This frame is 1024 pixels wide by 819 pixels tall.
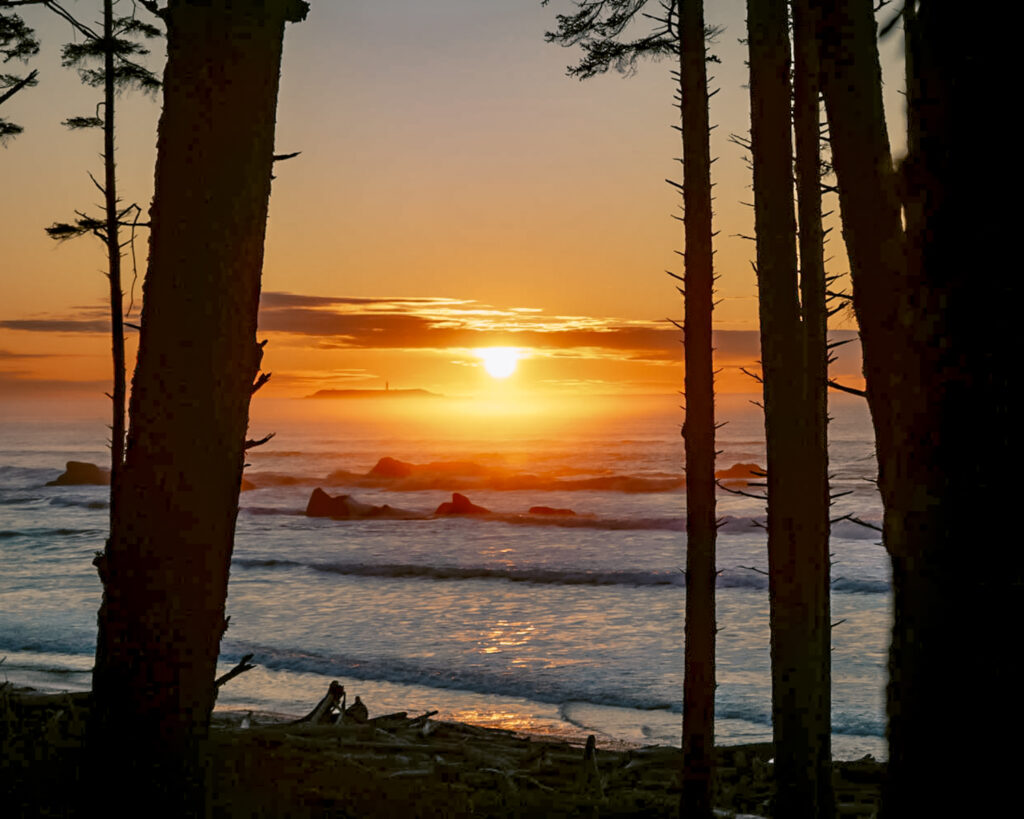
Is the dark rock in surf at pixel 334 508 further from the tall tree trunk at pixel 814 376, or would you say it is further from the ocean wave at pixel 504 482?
the tall tree trunk at pixel 814 376

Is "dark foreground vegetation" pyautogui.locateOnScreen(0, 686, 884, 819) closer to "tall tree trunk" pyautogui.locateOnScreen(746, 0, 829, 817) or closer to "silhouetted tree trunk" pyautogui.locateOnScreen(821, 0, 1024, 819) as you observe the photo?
"tall tree trunk" pyautogui.locateOnScreen(746, 0, 829, 817)

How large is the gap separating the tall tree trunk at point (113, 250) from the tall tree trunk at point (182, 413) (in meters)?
5.82

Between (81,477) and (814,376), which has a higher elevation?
(814,376)

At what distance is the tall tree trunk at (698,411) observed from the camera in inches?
219

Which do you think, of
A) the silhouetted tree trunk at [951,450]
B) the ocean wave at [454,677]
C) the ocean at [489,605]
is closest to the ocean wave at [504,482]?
the ocean at [489,605]

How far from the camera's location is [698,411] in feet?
18.3

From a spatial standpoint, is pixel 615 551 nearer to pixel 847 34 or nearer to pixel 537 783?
pixel 537 783

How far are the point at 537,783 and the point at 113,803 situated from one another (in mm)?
3081

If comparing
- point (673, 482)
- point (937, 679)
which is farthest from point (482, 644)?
point (673, 482)

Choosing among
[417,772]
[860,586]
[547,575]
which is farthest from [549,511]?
[417,772]

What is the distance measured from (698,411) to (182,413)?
10.3 feet

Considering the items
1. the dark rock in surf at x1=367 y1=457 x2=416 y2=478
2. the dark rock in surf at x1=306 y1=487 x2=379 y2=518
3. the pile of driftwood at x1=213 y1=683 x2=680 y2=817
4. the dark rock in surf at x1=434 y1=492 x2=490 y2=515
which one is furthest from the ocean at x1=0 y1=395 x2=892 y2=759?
the dark rock in surf at x1=367 y1=457 x2=416 y2=478

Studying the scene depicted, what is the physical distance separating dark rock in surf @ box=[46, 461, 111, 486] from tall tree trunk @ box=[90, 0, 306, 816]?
50058mm

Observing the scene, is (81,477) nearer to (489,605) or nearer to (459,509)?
(459,509)
